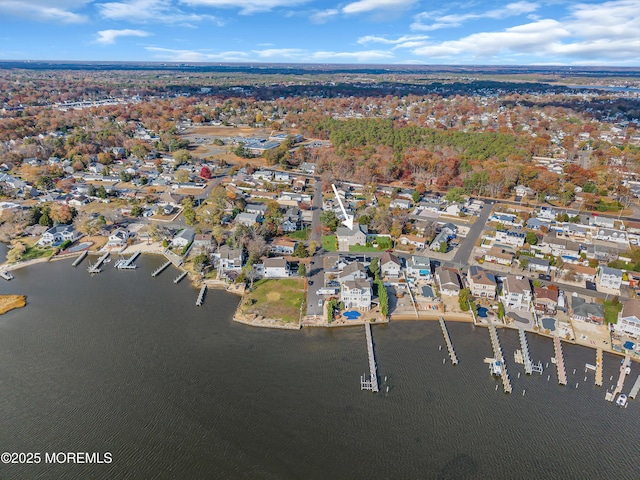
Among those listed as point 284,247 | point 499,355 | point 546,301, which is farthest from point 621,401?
point 284,247

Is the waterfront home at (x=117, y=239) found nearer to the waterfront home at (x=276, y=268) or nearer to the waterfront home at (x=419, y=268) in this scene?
the waterfront home at (x=276, y=268)

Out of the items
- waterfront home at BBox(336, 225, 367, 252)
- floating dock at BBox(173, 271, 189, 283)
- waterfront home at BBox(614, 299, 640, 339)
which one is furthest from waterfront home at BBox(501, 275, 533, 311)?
floating dock at BBox(173, 271, 189, 283)

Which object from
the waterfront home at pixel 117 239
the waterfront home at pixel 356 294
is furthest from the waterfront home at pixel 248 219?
the waterfront home at pixel 356 294

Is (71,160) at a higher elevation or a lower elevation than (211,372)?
higher

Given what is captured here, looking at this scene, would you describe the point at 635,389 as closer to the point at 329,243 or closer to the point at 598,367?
the point at 598,367

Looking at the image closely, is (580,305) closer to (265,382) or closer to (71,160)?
(265,382)

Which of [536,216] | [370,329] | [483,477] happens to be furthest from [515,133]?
[483,477]
